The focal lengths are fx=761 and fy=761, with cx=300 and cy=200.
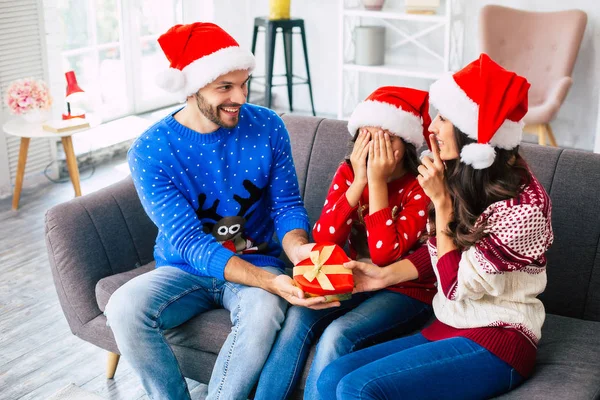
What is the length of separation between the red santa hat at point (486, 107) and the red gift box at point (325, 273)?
400 millimetres

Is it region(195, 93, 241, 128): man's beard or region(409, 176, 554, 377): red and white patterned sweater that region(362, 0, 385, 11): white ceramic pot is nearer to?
region(195, 93, 241, 128): man's beard

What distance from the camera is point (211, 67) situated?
210 centimetres

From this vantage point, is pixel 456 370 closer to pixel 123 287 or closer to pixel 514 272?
pixel 514 272

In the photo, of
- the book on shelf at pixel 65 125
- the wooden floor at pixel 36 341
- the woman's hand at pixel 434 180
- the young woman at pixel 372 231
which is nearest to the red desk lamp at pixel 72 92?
the book on shelf at pixel 65 125

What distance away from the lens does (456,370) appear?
1.67 meters

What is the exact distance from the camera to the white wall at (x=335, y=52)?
488 cm

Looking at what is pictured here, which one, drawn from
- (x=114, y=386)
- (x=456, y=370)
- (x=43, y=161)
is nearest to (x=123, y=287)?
(x=114, y=386)

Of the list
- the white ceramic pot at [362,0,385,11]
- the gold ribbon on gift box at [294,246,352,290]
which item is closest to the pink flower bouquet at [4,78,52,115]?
the white ceramic pot at [362,0,385,11]

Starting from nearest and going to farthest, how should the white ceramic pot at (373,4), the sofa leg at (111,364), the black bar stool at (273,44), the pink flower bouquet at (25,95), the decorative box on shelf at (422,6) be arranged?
1. the sofa leg at (111,364)
2. the pink flower bouquet at (25,95)
3. the decorative box on shelf at (422,6)
4. the white ceramic pot at (373,4)
5. the black bar stool at (273,44)

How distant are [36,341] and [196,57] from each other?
4.27 ft

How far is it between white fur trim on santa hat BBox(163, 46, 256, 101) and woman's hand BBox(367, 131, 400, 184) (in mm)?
444

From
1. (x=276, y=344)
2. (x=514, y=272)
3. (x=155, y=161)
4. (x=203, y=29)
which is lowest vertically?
(x=276, y=344)

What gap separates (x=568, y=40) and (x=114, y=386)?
3502mm

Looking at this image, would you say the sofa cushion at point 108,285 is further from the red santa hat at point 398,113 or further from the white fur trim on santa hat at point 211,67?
the red santa hat at point 398,113
